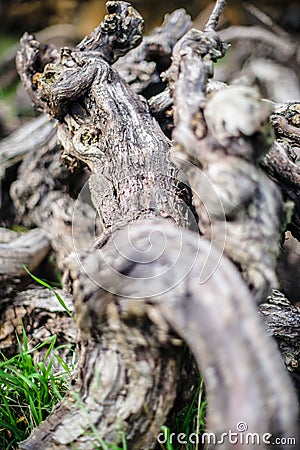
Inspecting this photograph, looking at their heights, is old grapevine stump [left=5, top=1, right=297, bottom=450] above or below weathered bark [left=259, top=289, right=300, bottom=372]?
above

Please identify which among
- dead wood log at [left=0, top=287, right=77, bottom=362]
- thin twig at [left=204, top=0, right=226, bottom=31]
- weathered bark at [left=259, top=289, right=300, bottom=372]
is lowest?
weathered bark at [left=259, top=289, right=300, bottom=372]

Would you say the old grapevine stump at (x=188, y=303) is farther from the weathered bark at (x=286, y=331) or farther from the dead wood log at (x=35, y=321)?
the dead wood log at (x=35, y=321)

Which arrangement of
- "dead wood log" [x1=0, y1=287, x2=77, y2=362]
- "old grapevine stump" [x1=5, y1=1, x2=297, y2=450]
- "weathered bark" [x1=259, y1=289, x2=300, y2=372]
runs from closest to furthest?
"old grapevine stump" [x1=5, y1=1, x2=297, y2=450]
"weathered bark" [x1=259, y1=289, x2=300, y2=372]
"dead wood log" [x1=0, y1=287, x2=77, y2=362]

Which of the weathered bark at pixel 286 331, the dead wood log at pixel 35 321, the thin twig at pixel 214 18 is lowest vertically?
the weathered bark at pixel 286 331

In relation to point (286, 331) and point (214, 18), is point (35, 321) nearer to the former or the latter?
point (286, 331)

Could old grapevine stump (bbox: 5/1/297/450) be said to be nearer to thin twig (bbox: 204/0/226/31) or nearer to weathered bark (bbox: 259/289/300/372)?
thin twig (bbox: 204/0/226/31)

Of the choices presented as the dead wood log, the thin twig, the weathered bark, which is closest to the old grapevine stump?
the thin twig

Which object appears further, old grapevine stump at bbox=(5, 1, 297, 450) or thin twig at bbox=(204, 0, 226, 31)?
thin twig at bbox=(204, 0, 226, 31)

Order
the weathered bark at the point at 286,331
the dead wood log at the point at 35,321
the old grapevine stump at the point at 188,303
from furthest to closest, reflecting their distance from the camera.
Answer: the dead wood log at the point at 35,321, the weathered bark at the point at 286,331, the old grapevine stump at the point at 188,303

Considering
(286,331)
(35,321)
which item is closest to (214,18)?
(286,331)

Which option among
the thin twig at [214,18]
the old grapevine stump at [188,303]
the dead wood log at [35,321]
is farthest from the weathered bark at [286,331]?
the thin twig at [214,18]

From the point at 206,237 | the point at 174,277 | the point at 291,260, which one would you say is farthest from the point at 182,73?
the point at 291,260

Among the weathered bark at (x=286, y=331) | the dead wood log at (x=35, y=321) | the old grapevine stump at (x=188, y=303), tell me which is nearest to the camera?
the old grapevine stump at (x=188, y=303)
